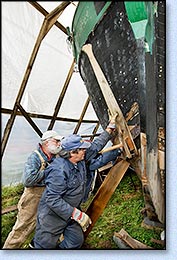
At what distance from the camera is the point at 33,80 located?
Result: 166 centimetres

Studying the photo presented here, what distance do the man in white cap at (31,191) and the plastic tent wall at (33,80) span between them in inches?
1.2

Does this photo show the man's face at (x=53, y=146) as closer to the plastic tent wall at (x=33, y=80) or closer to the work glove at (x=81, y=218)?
the plastic tent wall at (x=33, y=80)

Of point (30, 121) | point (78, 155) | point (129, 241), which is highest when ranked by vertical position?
point (30, 121)

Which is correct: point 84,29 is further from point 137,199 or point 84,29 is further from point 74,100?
point 137,199

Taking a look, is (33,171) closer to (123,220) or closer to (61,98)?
(61,98)

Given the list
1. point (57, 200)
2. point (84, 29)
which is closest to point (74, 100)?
point (84, 29)

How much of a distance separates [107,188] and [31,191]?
0.29 metres

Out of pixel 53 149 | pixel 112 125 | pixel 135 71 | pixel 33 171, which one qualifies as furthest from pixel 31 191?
pixel 135 71

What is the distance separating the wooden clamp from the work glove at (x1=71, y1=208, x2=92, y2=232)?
0.28 m

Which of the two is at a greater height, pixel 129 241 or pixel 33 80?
pixel 33 80

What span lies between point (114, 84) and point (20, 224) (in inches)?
25.2

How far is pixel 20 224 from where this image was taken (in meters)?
1.62

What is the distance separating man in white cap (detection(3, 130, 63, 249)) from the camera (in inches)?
63.7

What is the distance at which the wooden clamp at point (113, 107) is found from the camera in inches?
66.0
